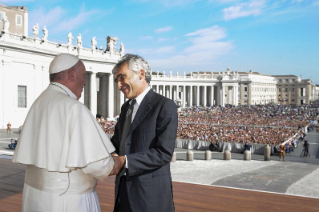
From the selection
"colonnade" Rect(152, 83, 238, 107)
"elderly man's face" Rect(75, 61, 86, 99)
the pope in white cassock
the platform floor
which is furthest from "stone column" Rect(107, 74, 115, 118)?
the pope in white cassock

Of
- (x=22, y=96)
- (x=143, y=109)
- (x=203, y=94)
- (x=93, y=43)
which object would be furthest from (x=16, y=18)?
(x=203, y=94)

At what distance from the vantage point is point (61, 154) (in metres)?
2.71

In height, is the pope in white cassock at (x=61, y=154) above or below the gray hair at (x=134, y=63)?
below

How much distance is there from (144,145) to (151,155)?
0.73 feet

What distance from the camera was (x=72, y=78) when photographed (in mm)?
3035

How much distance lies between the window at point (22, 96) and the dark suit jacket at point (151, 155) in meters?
40.1

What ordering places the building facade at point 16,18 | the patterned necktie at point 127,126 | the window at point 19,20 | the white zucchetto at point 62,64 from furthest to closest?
the window at point 19,20 → the building facade at point 16,18 → the patterned necktie at point 127,126 → the white zucchetto at point 62,64

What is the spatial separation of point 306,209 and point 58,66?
6654 millimetres

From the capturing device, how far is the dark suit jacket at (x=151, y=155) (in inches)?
131

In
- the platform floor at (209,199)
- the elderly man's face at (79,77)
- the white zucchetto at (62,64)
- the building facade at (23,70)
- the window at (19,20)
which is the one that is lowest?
the platform floor at (209,199)

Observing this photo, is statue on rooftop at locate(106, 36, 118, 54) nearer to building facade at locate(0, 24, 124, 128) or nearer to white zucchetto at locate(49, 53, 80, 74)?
building facade at locate(0, 24, 124, 128)

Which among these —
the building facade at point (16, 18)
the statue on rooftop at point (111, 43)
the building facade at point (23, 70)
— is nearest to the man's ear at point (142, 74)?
the building facade at point (23, 70)

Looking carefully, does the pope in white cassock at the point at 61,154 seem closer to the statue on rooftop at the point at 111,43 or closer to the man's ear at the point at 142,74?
the man's ear at the point at 142,74

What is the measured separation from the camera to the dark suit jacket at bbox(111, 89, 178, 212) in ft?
11.0
